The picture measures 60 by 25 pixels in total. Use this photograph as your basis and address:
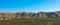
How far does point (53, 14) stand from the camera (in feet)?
287

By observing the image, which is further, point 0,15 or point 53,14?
point 53,14

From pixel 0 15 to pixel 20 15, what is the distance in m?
21.7

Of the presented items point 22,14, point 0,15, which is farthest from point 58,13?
point 0,15

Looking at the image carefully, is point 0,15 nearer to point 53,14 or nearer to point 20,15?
point 20,15

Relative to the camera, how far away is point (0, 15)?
203ft

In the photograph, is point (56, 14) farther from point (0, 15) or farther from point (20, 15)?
point (0, 15)

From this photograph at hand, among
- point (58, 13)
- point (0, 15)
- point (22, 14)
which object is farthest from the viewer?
Result: point (58, 13)

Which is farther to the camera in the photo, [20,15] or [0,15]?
[20,15]

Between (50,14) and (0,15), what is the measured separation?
33.3 m

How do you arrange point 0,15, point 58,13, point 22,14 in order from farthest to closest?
point 58,13 → point 22,14 → point 0,15

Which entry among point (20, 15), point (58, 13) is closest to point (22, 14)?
point (20, 15)

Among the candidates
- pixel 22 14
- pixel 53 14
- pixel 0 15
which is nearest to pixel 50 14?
pixel 53 14

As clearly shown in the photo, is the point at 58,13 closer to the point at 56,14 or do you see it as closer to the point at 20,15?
the point at 56,14

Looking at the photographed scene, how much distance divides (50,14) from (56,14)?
11.3ft
